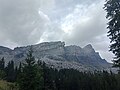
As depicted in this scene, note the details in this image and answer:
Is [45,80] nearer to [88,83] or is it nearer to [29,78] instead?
[88,83]

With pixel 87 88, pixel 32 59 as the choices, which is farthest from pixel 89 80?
pixel 32 59

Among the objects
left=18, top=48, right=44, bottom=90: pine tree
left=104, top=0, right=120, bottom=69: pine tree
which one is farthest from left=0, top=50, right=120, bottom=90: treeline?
left=104, top=0, right=120, bottom=69: pine tree

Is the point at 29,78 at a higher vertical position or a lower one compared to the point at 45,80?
lower

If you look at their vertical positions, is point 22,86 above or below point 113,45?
below

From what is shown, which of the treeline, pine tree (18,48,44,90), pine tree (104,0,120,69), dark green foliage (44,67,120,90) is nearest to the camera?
pine tree (104,0,120,69)

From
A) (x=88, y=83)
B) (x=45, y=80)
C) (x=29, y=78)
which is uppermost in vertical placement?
(x=45, y=80)

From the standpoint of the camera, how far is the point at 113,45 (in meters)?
22.5

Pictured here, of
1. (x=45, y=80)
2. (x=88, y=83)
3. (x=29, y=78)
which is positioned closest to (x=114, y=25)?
(x=29, y=78)

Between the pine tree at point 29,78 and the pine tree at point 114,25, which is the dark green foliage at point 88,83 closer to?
the pine tree at point 29,78

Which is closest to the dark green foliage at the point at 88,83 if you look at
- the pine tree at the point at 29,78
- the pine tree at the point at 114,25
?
the pine tree at the point at 29,78

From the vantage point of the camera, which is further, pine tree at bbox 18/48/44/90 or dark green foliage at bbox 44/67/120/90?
dark green foliage at bbox 44/67/120/90

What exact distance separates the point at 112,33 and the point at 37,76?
15.0 m

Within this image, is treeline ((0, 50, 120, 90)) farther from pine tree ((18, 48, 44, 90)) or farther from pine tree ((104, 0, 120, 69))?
pine tree ((104, 0, 120, 69))

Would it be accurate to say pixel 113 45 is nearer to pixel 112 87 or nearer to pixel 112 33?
pixel 112 33
